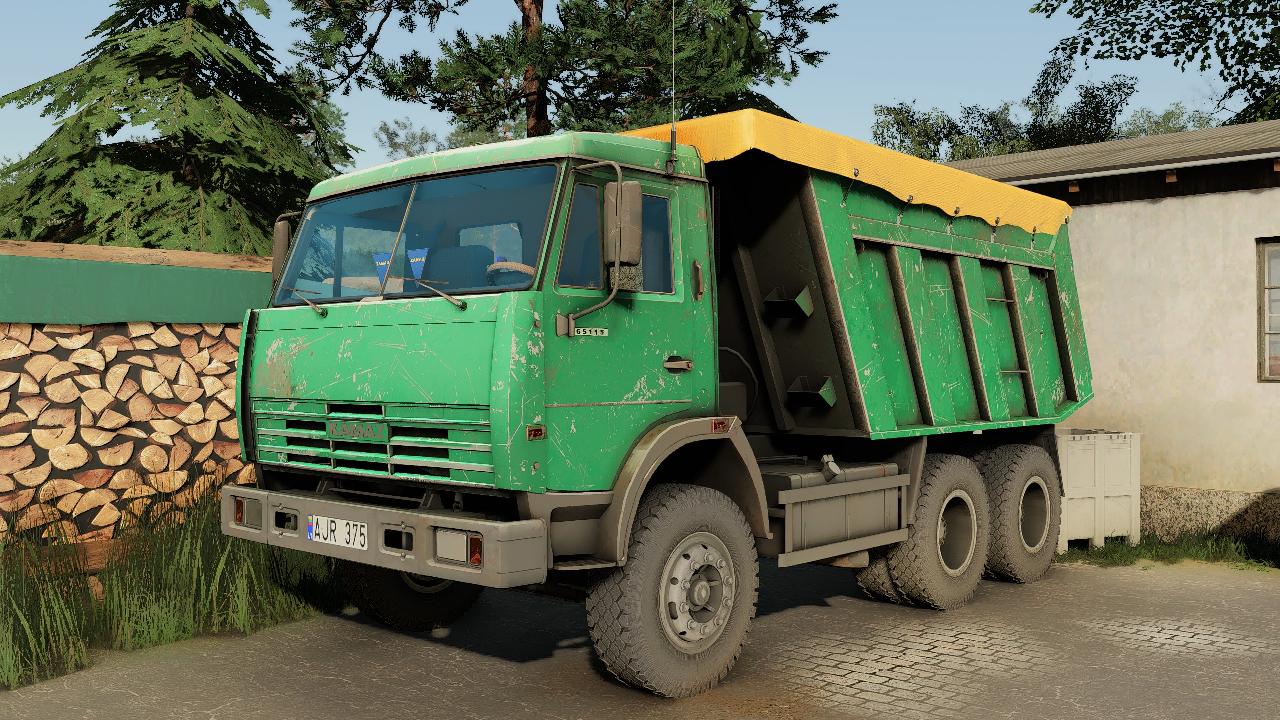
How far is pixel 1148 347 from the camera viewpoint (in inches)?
456

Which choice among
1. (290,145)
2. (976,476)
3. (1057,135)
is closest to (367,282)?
(976,476)

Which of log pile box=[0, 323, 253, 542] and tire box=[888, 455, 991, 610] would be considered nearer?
log pile box=[0, 323, 253, 542]

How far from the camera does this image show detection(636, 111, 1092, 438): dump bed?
695 cm

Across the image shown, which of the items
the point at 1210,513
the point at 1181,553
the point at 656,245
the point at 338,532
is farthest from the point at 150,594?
the point at 1210,513

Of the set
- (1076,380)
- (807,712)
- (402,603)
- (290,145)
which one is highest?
(290,145)

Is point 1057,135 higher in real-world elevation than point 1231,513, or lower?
higher

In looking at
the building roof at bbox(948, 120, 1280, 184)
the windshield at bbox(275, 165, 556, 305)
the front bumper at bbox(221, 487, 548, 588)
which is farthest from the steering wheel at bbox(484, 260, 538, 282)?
the building roof at bbox(948, 120, 1280, 184)

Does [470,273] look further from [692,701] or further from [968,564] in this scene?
[968,564]

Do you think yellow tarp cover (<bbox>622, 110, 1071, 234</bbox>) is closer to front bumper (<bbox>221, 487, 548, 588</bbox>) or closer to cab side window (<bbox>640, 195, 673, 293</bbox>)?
cab side window (<bbox>640, 195, 673, 293</bbox>)

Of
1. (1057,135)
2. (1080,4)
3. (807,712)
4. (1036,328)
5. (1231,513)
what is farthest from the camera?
(1057,135)

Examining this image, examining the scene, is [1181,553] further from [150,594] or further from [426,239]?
[150,594]

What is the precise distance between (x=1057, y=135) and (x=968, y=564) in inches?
1518

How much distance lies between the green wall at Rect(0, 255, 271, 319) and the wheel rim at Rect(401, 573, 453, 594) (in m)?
2.46

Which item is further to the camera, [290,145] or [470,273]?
[290,145]
